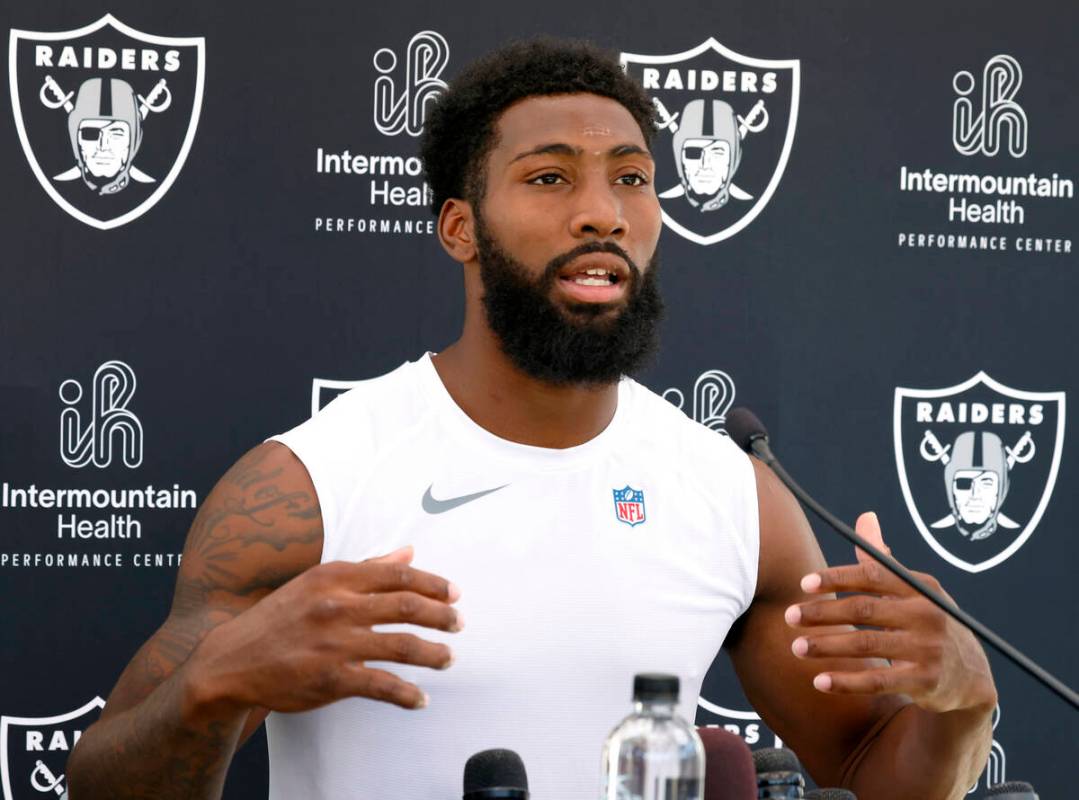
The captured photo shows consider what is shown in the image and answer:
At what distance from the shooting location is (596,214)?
6.83ft

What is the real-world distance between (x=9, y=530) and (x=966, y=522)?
1.73 m

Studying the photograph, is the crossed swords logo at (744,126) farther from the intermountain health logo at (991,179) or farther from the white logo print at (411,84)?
the white logo print at (411,84)

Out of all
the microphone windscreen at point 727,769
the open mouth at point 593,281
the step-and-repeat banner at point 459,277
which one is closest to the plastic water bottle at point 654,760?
the microphone windscreen at point 727,769

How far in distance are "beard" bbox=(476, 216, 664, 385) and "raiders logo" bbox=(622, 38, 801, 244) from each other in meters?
0.54

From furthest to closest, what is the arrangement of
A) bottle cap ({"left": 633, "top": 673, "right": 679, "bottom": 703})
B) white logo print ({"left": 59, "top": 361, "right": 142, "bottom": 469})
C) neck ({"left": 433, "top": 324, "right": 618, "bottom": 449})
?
white logo print ({"left": 59, "top": 361, "right": 142, "bottom": 469}) < neck ({"left": 433, "top": 324, "right": 618, "bottom": 449}) < bottle cap ({"left": 633, "top": 673, "right": 679, "bottom": 703})

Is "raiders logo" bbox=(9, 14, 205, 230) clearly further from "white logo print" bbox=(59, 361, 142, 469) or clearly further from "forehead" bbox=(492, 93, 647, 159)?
"forehead" bbox=(492, 93, 647, 159)

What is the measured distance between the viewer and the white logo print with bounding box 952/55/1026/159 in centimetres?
275

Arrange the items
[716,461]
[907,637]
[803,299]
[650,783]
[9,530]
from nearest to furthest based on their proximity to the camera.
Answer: [650,783] → [907,637] → [716,461] → [9,530] → [803,299]

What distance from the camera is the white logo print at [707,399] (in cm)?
269

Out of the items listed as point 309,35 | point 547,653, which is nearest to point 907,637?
point 547,653

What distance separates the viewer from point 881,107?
107 inches

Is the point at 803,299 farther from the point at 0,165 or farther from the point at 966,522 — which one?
the point at 0,165

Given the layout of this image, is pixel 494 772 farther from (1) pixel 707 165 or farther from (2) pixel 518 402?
(1) pixel 707 165

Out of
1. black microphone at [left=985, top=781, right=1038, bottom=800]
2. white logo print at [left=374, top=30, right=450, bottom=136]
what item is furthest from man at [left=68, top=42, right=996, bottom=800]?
black microphone at [left=985, top=781, right=1038, bottom=800]
